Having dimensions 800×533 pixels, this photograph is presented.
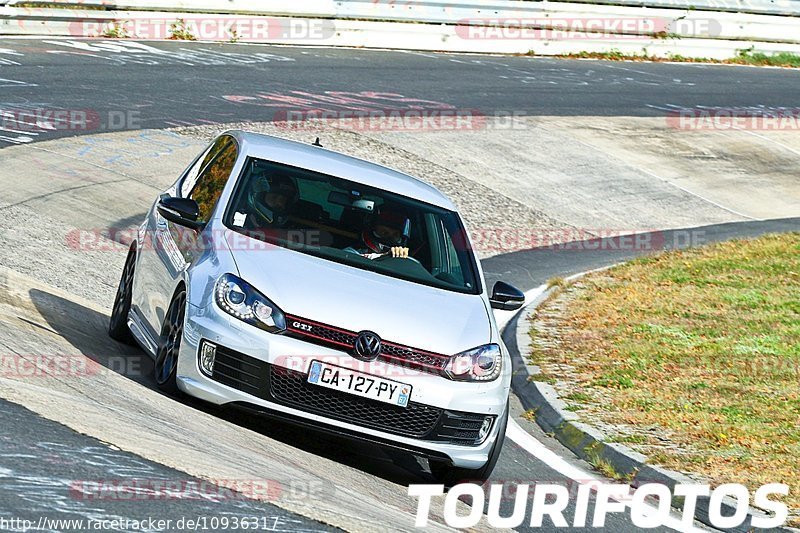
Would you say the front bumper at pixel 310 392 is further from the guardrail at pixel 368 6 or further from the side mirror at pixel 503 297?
the guardrail at pixel 368 6

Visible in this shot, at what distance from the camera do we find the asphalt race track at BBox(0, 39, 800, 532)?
5.46 metres

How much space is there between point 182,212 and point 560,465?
2823 millimetres

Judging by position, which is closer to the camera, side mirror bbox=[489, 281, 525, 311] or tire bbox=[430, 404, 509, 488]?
tire bbox=[430, 404, 509, 488]

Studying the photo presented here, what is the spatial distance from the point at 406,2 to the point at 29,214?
627 inches

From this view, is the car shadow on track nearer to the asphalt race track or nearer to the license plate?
the asphalt race track

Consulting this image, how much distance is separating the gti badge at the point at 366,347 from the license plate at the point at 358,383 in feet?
0.30

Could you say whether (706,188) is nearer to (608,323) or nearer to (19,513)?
(608,323)

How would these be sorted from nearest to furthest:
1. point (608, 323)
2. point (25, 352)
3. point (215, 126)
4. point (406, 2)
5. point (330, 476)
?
point (330, 476) → point (25, 352) → point (608, 323) → point (215, 126) → point (406, 2)

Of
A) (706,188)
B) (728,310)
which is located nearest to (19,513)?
(728,310)

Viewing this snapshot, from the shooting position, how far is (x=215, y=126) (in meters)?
17.7

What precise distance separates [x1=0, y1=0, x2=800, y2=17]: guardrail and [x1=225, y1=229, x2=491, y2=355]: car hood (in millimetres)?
16408

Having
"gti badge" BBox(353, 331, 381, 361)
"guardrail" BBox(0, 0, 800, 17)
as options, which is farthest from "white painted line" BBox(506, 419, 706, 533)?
"guardrail" BBox(0, 0, 800, 17)

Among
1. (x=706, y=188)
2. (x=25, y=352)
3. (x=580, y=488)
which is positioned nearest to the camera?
(x=25, y=352)

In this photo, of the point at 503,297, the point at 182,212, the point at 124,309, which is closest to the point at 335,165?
the point at 182,212
